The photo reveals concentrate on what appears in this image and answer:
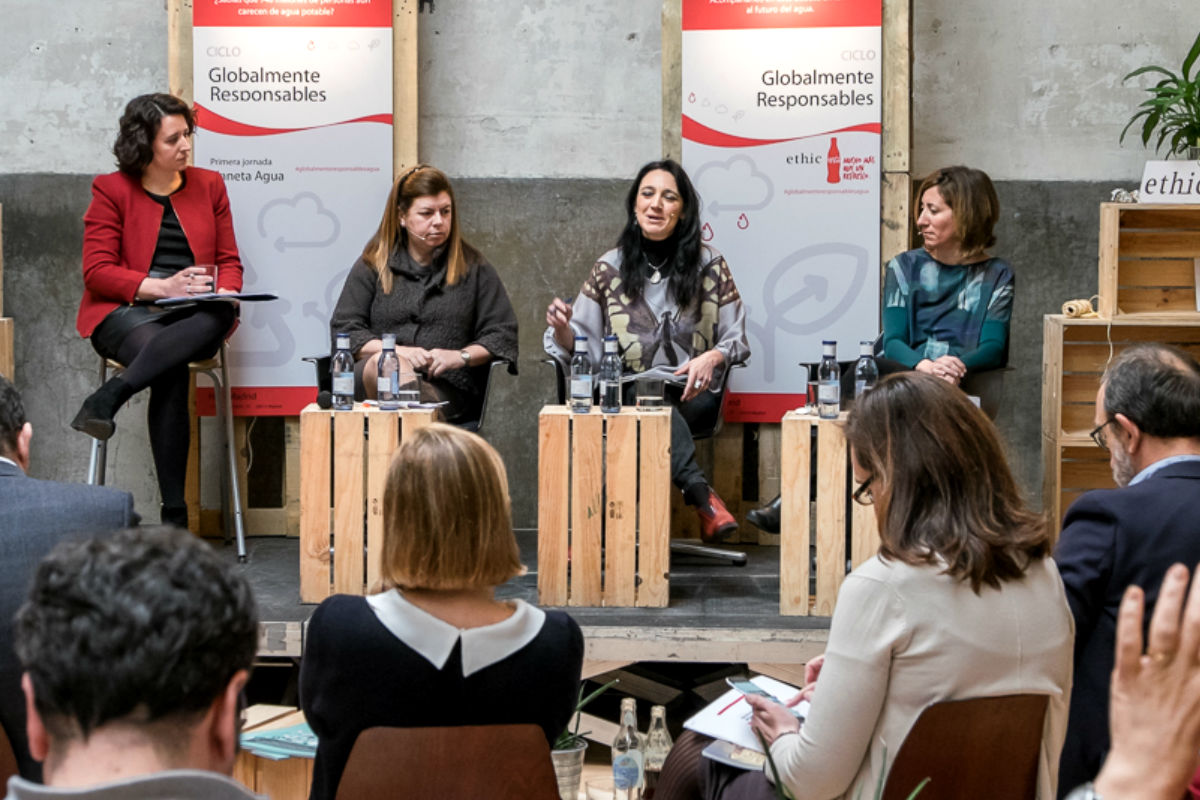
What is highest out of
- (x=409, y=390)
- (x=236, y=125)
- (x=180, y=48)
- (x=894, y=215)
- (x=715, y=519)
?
(x=180, y=48)

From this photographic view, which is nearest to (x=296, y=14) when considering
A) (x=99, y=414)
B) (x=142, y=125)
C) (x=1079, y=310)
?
(x=142, y=125)

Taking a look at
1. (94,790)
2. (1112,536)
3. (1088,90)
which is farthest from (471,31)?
(94,790)

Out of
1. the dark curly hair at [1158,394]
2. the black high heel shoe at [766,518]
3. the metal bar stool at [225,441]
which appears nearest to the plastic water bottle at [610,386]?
the black high heel shoe at [766,518]

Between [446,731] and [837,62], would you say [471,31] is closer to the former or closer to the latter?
[837,62]

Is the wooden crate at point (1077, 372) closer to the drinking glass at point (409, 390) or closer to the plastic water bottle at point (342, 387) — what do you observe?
the drinking glass at point (409, 390)

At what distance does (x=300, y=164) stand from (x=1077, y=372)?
9.36ft

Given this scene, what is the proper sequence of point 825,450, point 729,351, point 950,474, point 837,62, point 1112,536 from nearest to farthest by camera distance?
1. point 950,474
2. point 1112,536
3. point 825,450
4. point 729,351
5. point 837,62

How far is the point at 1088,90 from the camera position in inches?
211

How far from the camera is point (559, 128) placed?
536cm

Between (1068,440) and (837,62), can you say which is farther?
(837,62)

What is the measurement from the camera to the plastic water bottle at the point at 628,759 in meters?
3.12

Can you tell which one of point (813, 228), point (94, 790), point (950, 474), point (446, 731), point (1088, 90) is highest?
point (1088, 90)

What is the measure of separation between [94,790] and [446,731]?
0.76 metres

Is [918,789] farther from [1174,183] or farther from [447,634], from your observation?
[1174,183]
